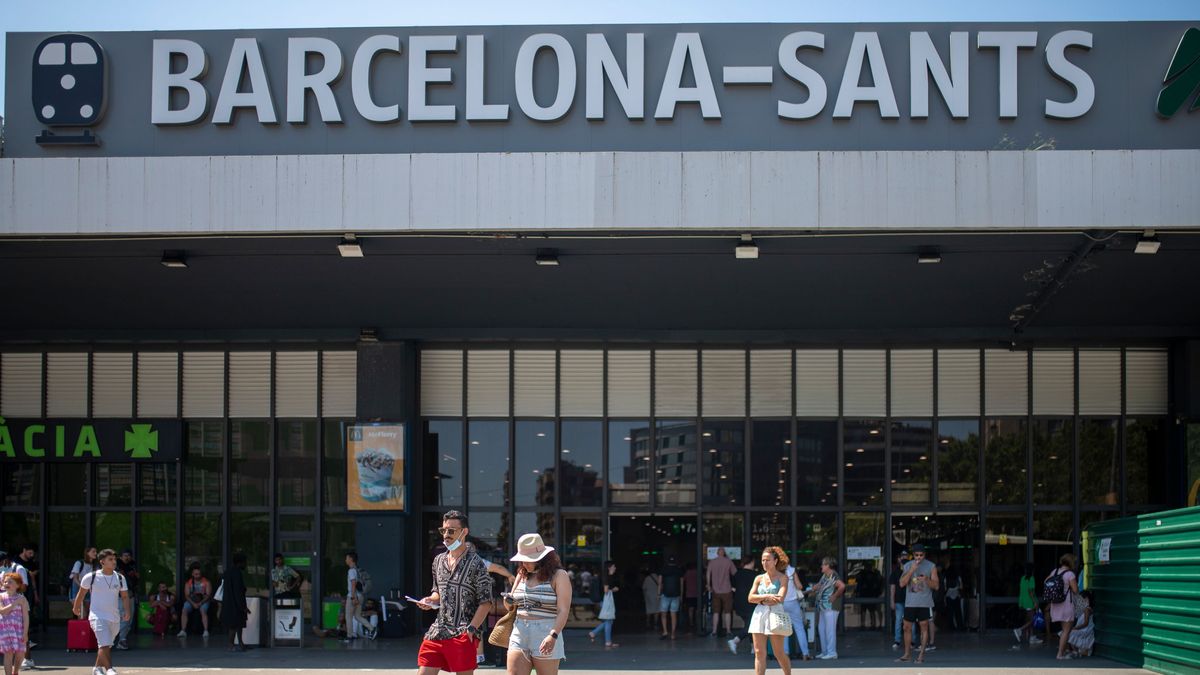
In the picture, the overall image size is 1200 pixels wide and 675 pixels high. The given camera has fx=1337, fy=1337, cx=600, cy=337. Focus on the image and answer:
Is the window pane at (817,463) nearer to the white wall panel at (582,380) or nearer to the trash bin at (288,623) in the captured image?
the white wall panel at (582,380)

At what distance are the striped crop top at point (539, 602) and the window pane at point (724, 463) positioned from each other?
39.2 feet

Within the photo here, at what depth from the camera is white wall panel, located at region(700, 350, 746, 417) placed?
22031mm

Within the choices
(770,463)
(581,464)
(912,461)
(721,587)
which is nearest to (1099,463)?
(912,461)

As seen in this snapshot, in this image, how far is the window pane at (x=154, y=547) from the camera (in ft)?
73.5

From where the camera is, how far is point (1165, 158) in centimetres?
1529

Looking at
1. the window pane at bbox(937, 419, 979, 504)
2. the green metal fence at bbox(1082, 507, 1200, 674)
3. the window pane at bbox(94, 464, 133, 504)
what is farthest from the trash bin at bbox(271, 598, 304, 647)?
the green metal fence at bbox(1082, 507, 1200, 674)

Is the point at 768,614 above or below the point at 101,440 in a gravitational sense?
below

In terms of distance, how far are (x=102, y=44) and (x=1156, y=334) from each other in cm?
1646

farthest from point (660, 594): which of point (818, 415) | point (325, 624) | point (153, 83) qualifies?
point (153, 83)

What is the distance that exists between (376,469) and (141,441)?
4.28 meters

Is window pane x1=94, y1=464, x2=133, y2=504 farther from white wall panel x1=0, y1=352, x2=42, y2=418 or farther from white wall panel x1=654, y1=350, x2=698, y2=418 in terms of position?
white wall panel x1=654, y1=350, x2=698, y2=418

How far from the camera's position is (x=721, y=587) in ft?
68.0

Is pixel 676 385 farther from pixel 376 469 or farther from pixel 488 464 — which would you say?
pixel 376 469

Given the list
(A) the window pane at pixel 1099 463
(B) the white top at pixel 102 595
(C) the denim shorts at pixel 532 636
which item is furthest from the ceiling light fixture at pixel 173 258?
(A) the window pane at pixel 1099 463
